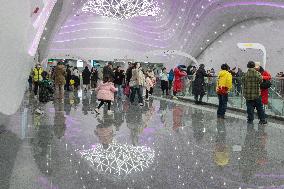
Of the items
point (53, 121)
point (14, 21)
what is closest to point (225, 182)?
point (14, 21)

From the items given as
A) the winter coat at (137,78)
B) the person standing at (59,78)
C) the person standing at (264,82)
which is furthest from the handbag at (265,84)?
the person standing at (59,78)

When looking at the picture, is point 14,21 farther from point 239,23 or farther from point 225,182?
point 239,23

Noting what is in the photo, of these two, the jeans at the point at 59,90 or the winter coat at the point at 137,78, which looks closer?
the winter coat at the point at 137,78

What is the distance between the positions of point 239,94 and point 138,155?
402 inches

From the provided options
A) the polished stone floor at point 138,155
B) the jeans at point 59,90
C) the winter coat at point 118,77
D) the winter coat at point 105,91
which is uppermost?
the winter coat at point 118,77

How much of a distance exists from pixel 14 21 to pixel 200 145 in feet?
12.4

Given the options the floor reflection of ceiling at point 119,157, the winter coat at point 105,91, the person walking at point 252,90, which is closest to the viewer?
the floor reflection of ceiling at point 119,157

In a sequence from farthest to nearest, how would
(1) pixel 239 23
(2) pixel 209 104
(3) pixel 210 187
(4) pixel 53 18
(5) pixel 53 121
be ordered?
(1) pixel 239 23 < (4) pixel 53 18 < (2) pixel 209 104 < (5) pixel 53 121 < (3) pixel 210 187

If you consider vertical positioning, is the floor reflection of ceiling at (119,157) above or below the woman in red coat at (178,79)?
below

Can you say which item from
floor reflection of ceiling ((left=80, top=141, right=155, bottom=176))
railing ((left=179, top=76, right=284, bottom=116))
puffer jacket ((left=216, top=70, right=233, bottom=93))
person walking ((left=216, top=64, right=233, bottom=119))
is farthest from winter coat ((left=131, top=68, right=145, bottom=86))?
floor reflection of ceiling ((left=80, top=141, right=155, bottom=176))

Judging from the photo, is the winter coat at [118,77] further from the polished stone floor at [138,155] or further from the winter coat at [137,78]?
the polished stone floor at [138,155]

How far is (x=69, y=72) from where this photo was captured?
32.1m

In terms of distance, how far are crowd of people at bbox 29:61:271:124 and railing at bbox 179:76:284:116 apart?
52mm

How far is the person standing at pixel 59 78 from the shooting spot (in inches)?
761
